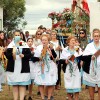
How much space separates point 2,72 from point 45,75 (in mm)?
2285

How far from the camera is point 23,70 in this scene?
10250 millimetres

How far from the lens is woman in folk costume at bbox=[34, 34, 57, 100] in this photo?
1056 cm

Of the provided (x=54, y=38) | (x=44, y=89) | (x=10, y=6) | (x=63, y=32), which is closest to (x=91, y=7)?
(x=63, y=32)

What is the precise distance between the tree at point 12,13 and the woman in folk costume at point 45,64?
34900 millimetres

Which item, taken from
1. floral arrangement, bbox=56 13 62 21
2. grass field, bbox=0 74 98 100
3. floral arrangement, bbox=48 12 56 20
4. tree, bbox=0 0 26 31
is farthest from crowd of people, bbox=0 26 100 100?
tree, bbox=0 0 26 31

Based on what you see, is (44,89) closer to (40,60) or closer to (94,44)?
(40,60)

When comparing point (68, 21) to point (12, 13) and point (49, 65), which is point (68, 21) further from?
point (12, 13)

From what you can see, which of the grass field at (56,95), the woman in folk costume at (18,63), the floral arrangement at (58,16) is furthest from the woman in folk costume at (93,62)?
the floral arrangement at (58,16)

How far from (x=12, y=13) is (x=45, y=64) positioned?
38.4 m

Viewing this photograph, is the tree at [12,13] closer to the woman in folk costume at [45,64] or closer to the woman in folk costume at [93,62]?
the woman in folk costume at [45,64]

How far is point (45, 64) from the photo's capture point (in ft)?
34.9

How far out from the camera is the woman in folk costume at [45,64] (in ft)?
34.7

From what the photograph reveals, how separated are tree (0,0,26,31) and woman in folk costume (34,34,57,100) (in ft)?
115

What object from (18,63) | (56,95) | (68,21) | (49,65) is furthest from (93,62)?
(68,21)
